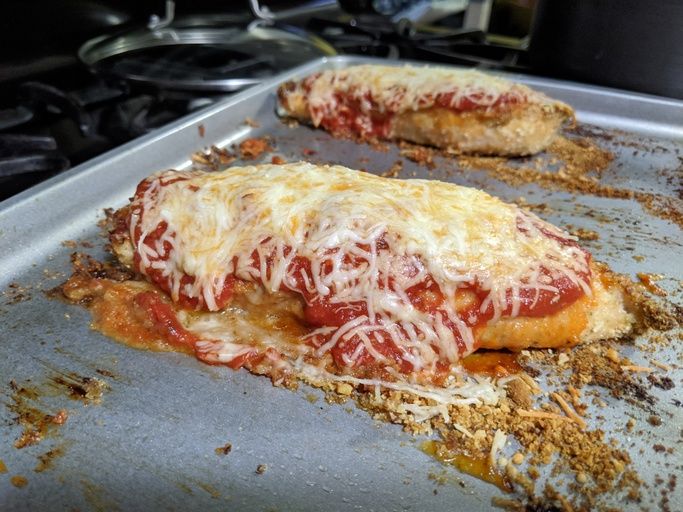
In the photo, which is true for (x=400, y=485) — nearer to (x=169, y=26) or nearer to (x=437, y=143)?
(x=437, y=143)

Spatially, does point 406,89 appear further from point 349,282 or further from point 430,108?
point 349,282

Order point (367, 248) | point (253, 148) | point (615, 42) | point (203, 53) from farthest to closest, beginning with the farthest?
point (203, 53) → point (615, 42) → point (253, 148) → point (367, 248)

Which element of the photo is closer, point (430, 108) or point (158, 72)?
point (430, 108)

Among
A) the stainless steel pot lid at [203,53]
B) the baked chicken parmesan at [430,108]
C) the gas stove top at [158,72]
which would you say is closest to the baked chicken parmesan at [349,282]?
the gas stove top at [158,72]

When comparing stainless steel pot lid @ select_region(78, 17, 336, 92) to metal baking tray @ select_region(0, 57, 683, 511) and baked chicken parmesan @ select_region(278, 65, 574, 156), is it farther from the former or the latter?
metal baking tray @ select_region(0, 57, 683, 511)

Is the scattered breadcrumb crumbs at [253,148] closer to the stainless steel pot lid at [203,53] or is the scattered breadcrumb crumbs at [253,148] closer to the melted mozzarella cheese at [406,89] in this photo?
the melted mozzarella cheese at [406,89]

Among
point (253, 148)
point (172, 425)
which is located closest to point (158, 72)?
point (253, 148)

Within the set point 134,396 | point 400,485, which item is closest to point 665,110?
point 400,485
